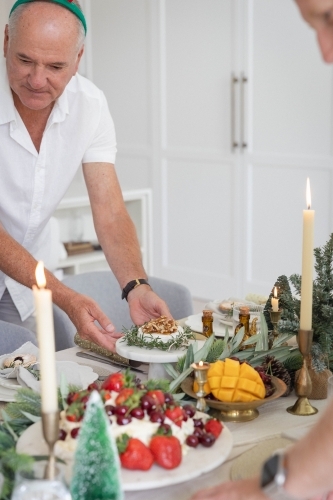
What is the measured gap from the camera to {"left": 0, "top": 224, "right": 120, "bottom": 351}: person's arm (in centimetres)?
173

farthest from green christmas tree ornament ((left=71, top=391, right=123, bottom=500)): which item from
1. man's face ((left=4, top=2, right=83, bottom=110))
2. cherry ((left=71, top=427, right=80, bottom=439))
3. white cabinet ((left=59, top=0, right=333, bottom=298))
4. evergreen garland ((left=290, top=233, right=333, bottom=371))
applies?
white cabinet ((left=59, top=0, right=333, bottom=298))

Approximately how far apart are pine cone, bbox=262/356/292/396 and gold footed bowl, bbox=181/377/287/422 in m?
0.06

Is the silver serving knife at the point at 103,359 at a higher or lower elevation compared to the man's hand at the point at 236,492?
lower

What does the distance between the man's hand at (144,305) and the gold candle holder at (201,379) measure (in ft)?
1.80

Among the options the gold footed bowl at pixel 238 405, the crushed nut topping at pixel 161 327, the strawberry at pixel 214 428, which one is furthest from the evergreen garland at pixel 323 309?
the strawberry at pixel 214 428

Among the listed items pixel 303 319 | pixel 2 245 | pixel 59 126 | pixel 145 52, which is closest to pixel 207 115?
pixel 145 52

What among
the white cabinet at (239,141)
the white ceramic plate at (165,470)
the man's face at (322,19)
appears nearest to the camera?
the man's face at (322,19)

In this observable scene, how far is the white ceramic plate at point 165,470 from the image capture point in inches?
41.5

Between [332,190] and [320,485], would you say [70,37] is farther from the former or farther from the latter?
[332,190]

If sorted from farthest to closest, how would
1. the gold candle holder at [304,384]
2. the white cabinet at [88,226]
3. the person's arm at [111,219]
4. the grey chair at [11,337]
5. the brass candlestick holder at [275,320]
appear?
the white cabinet at [88,226], the person's arm at [111,219], the grey chair at [11,337], the brass candlestick holder at [275,320], the gold candle holder at [304,384]

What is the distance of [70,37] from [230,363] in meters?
0.99

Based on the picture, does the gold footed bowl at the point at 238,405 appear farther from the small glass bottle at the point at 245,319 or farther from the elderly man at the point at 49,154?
the elderly man at the point at 49,154

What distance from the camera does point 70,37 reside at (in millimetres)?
1939

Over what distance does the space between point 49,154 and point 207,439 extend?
1306mm
